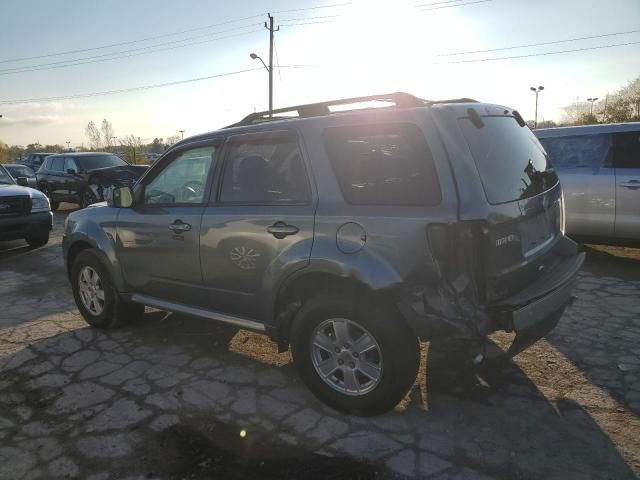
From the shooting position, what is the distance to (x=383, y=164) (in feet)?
9.39

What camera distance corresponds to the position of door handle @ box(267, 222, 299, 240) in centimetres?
306

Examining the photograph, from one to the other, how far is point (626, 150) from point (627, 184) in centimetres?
47

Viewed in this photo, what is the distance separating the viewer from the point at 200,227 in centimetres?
358

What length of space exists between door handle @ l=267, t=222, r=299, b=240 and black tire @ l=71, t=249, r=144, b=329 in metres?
2.10

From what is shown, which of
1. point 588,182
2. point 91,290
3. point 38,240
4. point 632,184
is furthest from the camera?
point 38,240

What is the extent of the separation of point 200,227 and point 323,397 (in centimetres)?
151

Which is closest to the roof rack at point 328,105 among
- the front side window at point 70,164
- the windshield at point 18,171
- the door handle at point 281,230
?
the door handle at point 281,230

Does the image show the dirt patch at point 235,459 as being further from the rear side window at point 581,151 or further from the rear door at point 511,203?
the rear side window at point 581,151

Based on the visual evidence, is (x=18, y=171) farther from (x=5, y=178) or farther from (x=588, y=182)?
(x=588, y=182)

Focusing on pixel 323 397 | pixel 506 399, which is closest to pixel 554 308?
pixel 506 399

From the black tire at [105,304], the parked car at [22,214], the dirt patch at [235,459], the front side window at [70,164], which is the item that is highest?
the front side window at [70,164]

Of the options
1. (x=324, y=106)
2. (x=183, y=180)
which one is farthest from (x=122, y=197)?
(x=324, y=106)

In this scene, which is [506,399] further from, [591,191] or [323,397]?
[591,191]

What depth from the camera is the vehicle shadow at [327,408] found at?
2.57 meters
